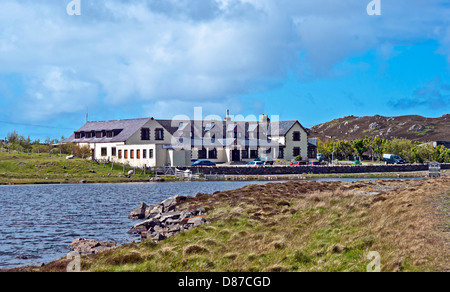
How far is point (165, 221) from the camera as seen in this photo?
2566 centimetres

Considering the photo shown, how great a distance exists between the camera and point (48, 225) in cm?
2884

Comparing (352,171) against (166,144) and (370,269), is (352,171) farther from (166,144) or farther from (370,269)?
(370,269)

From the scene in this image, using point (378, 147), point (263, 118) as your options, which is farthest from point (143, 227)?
point (378, 147)

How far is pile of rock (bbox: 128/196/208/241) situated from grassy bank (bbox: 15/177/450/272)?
1.03 m

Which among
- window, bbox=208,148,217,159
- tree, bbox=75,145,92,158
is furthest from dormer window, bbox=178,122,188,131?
tree, bbox=75,145,92,158

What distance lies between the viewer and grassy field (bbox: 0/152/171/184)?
62562mm

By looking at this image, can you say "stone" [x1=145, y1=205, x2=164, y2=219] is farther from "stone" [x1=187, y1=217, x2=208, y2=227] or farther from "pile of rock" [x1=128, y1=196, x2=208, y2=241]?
"stone" [x1=187, y1=217, x2=208, y2=227]

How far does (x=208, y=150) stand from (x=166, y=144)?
36.2ft

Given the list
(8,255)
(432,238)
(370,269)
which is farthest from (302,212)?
(8,255)

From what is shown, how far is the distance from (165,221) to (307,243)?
461 inches

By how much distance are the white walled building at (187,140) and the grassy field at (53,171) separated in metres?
4.13

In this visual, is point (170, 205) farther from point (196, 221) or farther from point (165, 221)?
point (196, 221)

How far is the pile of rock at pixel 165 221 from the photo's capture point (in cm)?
2192

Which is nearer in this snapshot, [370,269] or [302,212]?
[370,269]
